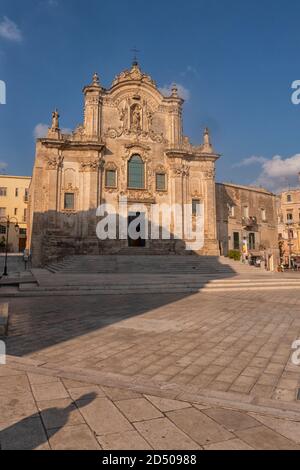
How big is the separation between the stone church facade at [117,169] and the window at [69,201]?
86mm

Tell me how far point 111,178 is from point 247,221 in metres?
17.6

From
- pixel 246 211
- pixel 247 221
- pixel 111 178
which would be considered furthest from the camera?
pixel 246 211

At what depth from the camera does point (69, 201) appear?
29234mm

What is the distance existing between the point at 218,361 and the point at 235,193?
1363 inches

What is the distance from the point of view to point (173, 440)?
301 centimetres

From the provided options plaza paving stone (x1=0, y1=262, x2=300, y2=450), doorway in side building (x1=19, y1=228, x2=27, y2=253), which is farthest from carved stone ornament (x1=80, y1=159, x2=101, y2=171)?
doorway in side building (x1=19, y1=228, x2=27, y2=253)

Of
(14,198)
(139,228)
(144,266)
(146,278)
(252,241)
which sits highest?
(14,198)

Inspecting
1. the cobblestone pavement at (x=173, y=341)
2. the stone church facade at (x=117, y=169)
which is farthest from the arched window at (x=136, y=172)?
the cobblestone pavement at (x=173, y=341)

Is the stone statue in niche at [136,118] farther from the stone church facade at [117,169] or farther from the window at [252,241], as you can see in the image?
the window at [252,241]

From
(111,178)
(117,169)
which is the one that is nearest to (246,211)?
(117,169)

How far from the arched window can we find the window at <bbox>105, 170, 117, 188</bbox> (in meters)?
1.45

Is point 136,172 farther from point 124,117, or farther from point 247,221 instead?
point 247,221
